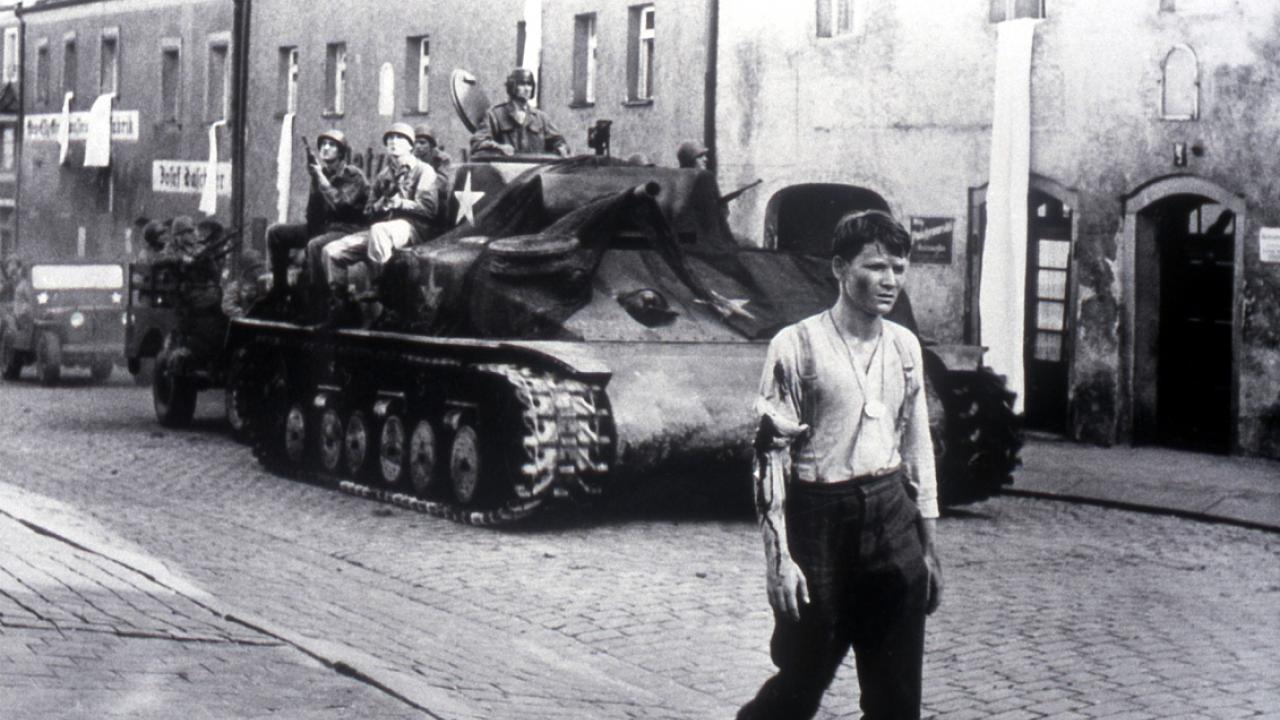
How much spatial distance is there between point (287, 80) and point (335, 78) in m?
2.15

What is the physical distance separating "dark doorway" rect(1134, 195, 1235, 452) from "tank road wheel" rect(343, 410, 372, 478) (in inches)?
288

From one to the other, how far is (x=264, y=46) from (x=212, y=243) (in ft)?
50.4

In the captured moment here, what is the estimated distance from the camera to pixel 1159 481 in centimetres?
1720

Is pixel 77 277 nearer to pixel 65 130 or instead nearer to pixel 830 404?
pixel 65 130

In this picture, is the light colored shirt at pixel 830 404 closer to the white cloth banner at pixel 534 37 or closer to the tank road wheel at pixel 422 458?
the tank road wheel at pixel 422 458

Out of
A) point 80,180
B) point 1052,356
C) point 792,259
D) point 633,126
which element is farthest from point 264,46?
point 792,259

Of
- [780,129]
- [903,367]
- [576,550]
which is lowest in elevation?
[576,550]

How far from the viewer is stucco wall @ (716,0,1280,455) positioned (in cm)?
1920

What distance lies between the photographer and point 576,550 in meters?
13.0

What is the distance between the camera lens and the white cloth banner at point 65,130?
47.6m

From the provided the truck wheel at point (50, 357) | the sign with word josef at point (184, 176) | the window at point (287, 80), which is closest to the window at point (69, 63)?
the sign with word josef at point (184, 176)

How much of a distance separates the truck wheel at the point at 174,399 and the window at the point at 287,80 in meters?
16.3

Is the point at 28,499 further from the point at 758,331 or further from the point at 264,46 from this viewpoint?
the point at 264,46

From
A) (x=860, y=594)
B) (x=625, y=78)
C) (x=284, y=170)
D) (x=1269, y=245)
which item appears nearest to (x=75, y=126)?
(x=284, y=170)
